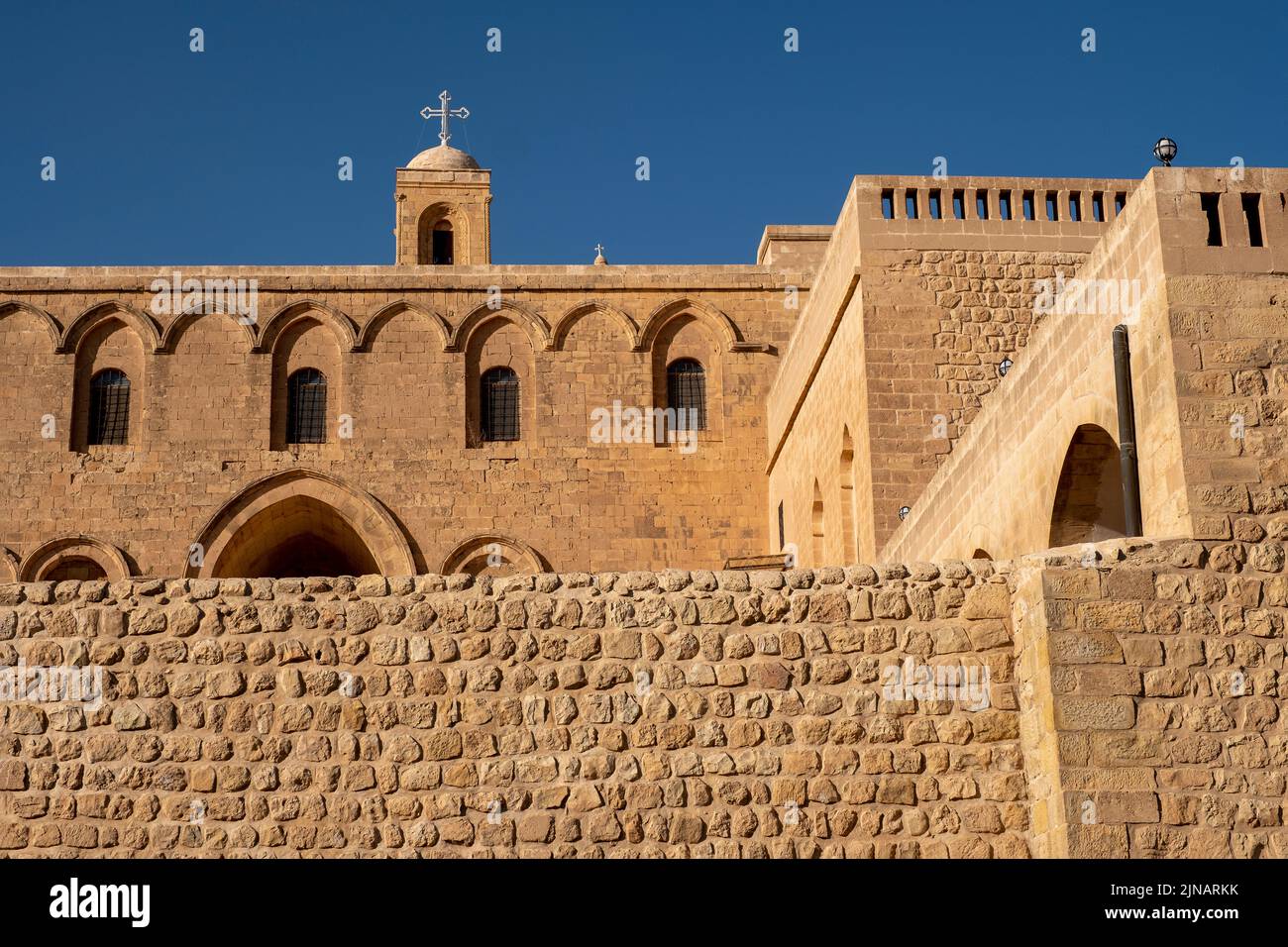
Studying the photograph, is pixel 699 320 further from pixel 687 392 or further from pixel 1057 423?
pixel 1057 423

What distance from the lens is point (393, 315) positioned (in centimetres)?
2366

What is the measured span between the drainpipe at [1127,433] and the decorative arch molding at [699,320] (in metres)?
14.1

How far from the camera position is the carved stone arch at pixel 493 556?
2256cm

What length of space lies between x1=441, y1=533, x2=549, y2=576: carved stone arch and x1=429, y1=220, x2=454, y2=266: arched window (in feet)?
21.9

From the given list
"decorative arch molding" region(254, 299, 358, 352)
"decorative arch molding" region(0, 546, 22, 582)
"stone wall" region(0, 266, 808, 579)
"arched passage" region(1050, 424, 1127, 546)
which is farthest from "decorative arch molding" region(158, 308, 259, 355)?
"arched passage" region(1050, 424, 1127, 546)

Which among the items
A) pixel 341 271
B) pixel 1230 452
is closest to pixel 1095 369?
pixel 1230 452

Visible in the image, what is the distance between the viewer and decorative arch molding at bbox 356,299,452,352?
922 inches

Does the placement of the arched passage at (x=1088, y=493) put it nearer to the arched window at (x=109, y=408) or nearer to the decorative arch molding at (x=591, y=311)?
the decorative arch molding at (x=591, y=311)

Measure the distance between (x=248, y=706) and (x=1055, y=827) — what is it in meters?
3.68

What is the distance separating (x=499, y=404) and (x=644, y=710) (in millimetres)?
15496

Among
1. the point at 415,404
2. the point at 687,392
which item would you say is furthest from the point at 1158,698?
the point at 415,404

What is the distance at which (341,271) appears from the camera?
23.6 metres

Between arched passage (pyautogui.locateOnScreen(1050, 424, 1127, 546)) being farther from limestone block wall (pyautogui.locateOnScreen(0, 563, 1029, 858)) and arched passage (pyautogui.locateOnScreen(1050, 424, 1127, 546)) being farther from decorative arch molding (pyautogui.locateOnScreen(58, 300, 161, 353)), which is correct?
decorative arch molding (pyautogui.locateOnScreen(58, 300, 161, 353))

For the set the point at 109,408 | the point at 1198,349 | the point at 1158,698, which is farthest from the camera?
the point at 109,408
